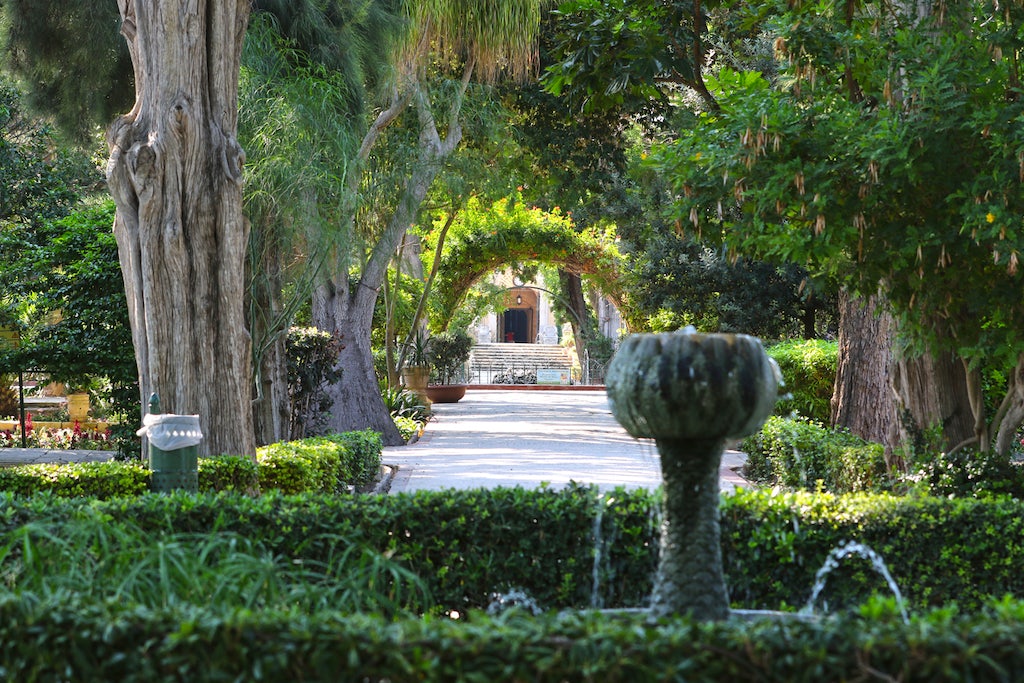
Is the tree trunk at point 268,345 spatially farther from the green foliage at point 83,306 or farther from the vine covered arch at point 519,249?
the vine covered arch at point 519,249

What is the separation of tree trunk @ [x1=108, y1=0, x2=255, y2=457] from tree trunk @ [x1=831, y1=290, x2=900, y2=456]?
672 cm

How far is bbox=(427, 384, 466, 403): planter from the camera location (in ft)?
94.4

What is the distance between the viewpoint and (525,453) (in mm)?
15570

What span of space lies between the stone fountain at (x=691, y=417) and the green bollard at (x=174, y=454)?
3740 mm

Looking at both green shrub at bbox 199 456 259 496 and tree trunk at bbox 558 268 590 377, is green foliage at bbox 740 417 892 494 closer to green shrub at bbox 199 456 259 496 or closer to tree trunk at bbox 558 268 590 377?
green shrub at bbox 199 456 259 496

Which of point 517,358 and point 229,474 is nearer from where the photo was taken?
point 229,474

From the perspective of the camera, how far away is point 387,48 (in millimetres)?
14188

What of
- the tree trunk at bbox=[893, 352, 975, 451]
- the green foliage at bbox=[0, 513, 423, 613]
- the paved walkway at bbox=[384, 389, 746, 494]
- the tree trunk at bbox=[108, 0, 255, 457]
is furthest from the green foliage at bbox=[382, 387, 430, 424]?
the green foliage at bbox=[0, 513, 423, 613]

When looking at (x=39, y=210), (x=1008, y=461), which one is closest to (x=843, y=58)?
(x=1008, y=461)

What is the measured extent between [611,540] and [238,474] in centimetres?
385

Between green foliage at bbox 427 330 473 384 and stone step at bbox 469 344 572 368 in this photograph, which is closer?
green foliage at bbox 427 330 473 384

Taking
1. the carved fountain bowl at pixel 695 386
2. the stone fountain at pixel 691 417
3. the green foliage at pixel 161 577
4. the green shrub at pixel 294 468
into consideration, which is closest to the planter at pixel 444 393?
the green shrub at pixel 294 468

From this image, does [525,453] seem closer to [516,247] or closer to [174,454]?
[174,454]

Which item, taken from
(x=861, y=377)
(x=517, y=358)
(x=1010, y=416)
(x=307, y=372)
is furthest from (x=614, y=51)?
(x=517, y=358)
